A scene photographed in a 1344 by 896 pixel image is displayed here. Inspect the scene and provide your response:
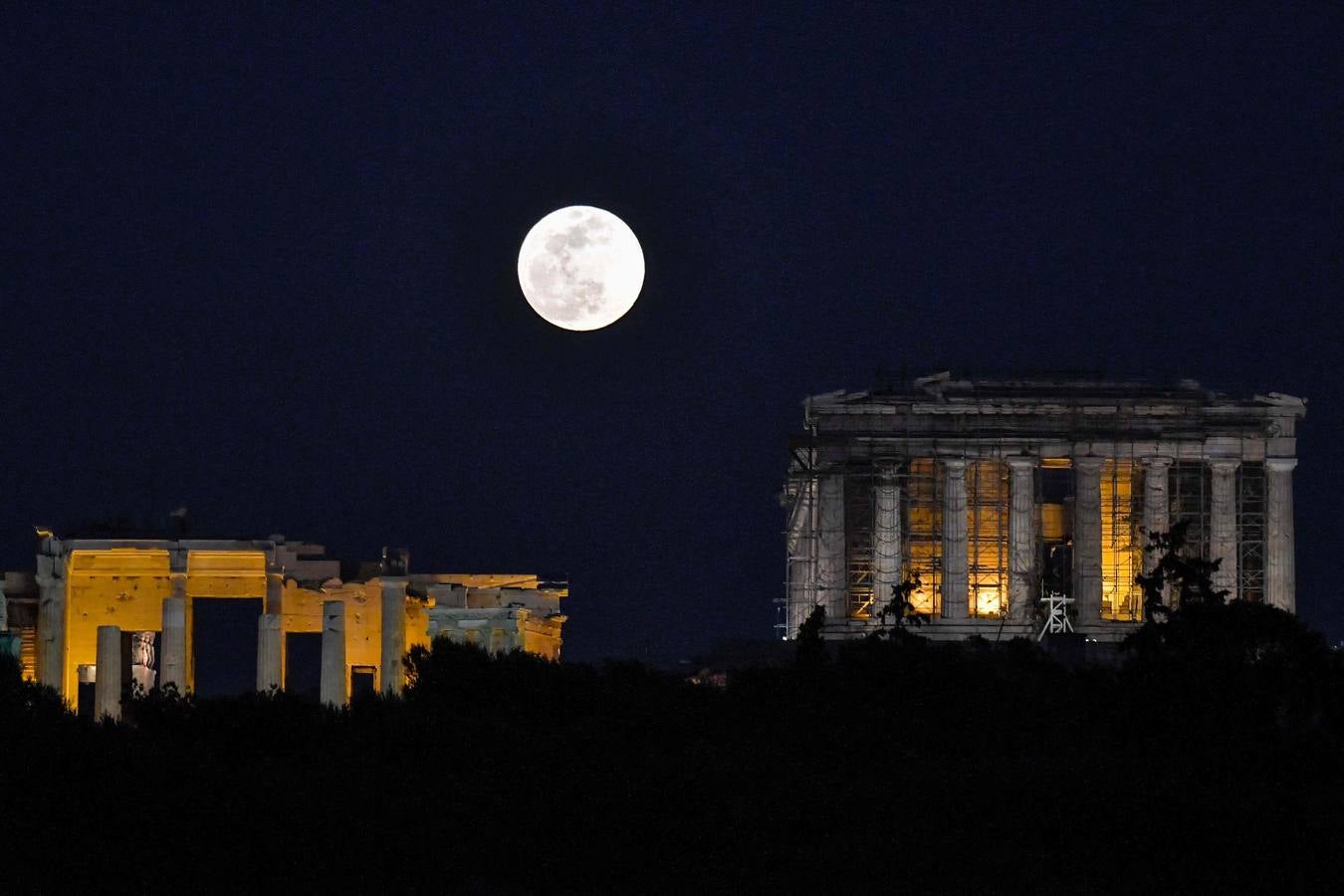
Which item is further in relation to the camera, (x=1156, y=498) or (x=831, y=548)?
(x=831, y=548)

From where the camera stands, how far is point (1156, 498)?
65.4m

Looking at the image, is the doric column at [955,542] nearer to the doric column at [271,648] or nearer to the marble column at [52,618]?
the doric column at [271,648]

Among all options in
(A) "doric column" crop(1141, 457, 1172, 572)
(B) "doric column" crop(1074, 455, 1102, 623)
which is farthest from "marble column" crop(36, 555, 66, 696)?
(A) "doric column" crop(1141, 457, 1172, 572)

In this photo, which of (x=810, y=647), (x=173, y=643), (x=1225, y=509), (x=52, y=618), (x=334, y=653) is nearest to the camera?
(x=810, y=647)

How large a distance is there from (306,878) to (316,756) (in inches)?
286

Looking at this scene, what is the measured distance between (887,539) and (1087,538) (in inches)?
207

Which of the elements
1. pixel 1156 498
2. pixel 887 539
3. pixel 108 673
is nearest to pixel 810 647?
pixel 108 673

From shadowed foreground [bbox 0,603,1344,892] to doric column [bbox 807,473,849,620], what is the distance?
21855 millimetres

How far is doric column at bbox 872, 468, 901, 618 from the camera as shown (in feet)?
215

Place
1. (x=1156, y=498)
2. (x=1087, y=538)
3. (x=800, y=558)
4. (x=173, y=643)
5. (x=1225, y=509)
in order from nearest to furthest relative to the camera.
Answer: (x=173, y=643), (x=1225, y=509), (x=1156, y=498), (x=1087, y=538), (x=800, y=558)

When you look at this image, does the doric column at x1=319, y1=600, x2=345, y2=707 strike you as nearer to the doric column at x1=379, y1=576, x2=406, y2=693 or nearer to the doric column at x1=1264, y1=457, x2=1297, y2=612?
the doric column at x1=379, y1=576, x2=406, y2=693

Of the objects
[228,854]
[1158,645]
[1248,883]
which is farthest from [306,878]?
[1158,645]

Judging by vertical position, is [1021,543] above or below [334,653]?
above

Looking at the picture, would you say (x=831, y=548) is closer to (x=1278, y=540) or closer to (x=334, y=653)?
(x=1278, y=540)
